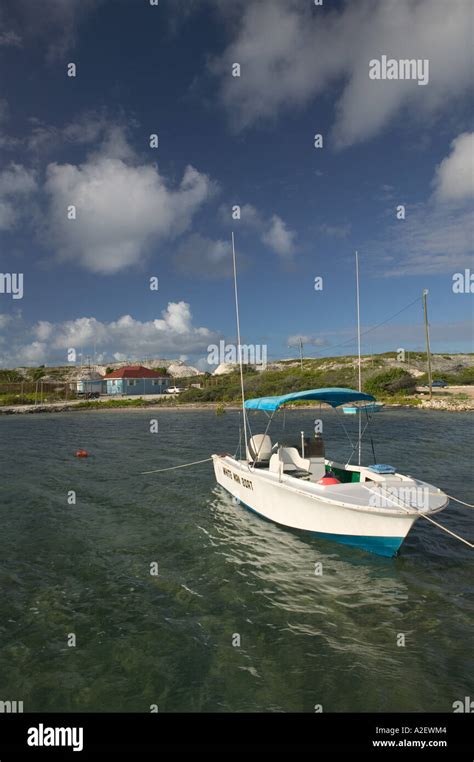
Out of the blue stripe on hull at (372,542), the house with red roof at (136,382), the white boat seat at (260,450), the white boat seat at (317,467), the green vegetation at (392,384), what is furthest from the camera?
the house with red roof at (136,382)

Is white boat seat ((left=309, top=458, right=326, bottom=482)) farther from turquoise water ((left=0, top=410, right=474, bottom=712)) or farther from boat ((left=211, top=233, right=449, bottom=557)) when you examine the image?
turquoise water ((left=0, top=410, right=474, bottom=712))

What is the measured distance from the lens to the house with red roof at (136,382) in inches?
3517

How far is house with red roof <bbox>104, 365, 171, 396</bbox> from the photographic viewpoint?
89331 mm

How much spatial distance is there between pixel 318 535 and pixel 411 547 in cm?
264

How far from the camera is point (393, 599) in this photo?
8.69m

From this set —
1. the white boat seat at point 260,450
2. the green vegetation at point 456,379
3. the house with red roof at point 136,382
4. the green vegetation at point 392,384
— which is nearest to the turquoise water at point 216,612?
the white boat seat at point 260,450

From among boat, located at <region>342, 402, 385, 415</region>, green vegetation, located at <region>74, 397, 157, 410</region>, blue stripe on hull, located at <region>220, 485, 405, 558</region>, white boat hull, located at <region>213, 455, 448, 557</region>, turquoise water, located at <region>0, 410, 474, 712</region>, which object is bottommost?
turquoise water, located at <region>0, 410, 474, 712</region>

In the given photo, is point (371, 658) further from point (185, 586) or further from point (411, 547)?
point (411, 547)

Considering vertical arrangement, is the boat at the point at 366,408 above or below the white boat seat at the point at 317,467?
above

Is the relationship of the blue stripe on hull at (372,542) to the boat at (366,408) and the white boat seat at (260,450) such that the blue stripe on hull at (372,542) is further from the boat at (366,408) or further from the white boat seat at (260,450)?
the boat at (366,408)
